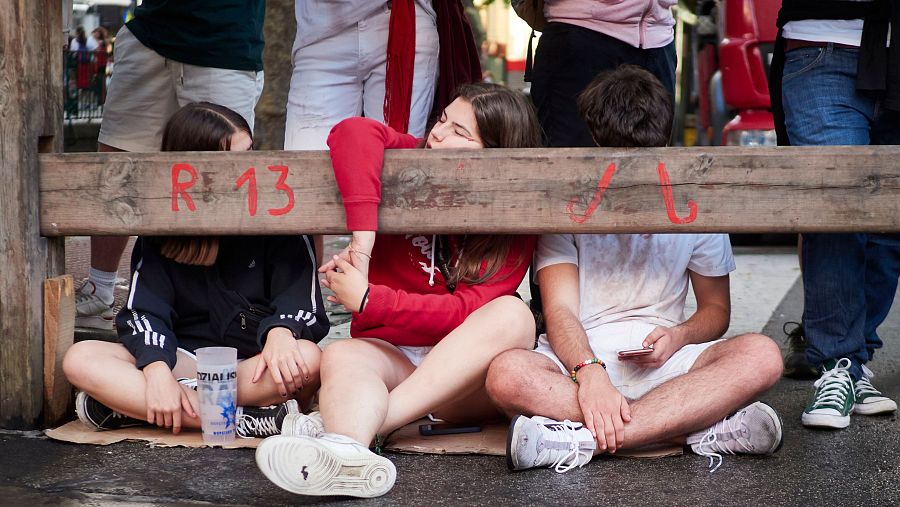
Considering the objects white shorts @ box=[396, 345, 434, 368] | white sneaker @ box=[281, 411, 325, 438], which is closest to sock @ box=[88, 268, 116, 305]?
white shorts @ box=[396, 345, 434, 368]

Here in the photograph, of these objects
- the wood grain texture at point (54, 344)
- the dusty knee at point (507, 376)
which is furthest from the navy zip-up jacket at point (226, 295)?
the dusty knee at point (507, 376)

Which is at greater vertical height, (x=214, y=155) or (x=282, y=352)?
(x=214, y=155)

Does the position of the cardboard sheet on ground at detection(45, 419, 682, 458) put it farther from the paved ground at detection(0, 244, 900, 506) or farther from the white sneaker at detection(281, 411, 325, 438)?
the white sneaker at detection(281, 411, 325, 438)

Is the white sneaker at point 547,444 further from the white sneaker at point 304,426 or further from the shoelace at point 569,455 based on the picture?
the white sneaker at point 304,426

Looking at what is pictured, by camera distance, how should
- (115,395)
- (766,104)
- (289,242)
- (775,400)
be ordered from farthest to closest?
(766,104), (775,400), (289,242), (115,395)

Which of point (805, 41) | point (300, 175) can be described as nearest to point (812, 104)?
point (805, 41)

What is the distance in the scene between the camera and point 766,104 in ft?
22.2

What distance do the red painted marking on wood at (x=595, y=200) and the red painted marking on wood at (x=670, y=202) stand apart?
12cm

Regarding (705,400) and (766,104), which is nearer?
(705,400)

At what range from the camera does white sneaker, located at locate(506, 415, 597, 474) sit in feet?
8.61

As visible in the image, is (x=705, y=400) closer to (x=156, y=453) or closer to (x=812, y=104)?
(x=812, y=104)

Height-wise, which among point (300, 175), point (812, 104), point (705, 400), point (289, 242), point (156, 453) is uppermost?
point (812, 104)

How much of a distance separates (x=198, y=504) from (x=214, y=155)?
974 millimetres

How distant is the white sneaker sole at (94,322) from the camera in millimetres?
4223
